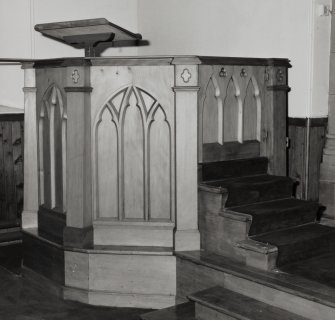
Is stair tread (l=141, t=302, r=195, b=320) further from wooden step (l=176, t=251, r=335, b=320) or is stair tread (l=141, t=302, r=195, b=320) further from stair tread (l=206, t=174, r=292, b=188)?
stair tread (l=206, t=174, r=292, b=188)

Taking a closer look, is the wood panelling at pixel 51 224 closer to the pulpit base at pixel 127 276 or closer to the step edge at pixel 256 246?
the pulpit base at pixel 127 276

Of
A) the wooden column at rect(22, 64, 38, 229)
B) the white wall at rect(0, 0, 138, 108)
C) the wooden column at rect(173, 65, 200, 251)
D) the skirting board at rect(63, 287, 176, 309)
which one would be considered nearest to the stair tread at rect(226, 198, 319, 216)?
the wooden column at rect(173, 65, 200, 251)

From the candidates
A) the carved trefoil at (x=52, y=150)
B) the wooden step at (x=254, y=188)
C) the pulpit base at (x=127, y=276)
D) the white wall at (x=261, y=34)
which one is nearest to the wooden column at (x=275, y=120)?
the wooden step at (x=254, y=188)

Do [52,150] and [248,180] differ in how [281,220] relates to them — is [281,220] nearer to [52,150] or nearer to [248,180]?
[248,180]

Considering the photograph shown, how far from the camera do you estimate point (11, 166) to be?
5.58 meters

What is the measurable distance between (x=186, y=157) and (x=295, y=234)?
2.93ft

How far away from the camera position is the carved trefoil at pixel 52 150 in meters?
4.45

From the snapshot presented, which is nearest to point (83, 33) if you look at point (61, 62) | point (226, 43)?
point (61, 62)

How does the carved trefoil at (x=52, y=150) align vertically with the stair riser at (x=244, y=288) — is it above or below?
above

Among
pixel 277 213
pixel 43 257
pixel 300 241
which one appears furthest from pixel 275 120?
pixel 43 257

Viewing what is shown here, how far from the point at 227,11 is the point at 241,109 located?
1307 mm

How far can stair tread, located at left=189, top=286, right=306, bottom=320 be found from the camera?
3.46 metres

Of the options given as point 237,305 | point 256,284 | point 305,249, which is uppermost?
point 305,249

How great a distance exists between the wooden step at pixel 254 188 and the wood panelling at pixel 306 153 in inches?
18.0
